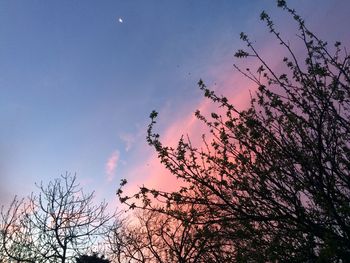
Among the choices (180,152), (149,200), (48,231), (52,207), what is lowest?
(149,200)

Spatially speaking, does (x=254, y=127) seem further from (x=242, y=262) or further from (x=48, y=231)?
(x=48, y=231)

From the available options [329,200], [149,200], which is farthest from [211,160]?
[329,200]

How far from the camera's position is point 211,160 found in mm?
5949

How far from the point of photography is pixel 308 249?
17.8 ft

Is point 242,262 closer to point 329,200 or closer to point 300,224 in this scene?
point 300,224

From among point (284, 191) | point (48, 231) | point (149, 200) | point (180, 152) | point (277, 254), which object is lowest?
point (277, 254)

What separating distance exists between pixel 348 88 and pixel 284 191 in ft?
6.17

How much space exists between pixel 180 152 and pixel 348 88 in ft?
8.82

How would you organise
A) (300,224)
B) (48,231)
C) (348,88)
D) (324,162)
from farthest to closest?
1. (48,231)
2. (348,88)
3. (324,162)
4. (300,224)

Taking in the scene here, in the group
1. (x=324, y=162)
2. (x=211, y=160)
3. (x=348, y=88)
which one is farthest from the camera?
(x=211, y=160)

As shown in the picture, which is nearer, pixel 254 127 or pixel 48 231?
pixel 254 127

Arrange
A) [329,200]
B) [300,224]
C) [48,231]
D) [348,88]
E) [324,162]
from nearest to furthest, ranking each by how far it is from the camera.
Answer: [329,200] → [300,224] → [324,162] → [348,88] → [48,231]

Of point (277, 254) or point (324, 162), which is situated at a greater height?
point (324, 162)

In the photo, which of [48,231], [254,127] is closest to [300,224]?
[254,127]
